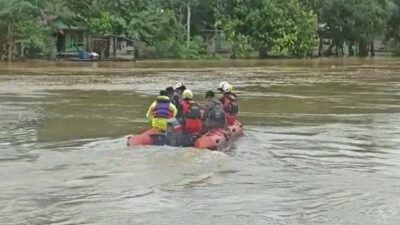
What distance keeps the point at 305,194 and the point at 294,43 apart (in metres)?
57.6

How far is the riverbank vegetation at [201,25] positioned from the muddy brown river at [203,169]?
3217 cm

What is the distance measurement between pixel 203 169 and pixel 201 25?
59.6 meters

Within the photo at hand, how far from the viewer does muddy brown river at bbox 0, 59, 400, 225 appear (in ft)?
32.4

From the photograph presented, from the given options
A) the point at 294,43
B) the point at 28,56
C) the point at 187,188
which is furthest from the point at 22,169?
the point at 294,43

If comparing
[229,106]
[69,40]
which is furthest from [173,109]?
[69,40]

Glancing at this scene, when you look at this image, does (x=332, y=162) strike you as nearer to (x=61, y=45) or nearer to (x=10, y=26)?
(x=10, y=26)

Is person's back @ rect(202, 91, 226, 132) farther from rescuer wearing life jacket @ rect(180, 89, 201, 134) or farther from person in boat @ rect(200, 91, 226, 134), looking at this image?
rescuer wearing life jacket @ rect(180, 89, 201, 134)

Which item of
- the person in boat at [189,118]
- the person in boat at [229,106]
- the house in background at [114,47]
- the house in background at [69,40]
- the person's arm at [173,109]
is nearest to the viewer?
the person's arm at [173,109]

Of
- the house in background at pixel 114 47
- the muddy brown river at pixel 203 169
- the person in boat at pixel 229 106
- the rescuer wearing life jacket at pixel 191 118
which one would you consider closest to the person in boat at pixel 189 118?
the rescuer wearing life jacket at pixel 191 118

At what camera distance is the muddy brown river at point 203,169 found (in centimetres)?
987

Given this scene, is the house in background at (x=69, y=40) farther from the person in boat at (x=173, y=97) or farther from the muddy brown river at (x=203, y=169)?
the person in boat at (x=173, y=97)

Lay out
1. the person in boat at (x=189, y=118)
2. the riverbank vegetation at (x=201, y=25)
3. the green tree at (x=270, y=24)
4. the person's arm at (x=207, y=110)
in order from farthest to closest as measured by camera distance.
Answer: the green tree at (x=270, y=24) → the riverbank vegetation at (x=201, y=25) → the person's arm at (x=207, y=110) → the person in boat at (x=189, y=118)

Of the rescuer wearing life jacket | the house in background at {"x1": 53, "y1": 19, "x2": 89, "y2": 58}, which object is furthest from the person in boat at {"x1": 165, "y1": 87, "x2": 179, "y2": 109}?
the house in background at {"x1": 53, "y1": 19, "x2": 89, "y2": 58}

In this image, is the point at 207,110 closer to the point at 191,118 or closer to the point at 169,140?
the point at 191,118
